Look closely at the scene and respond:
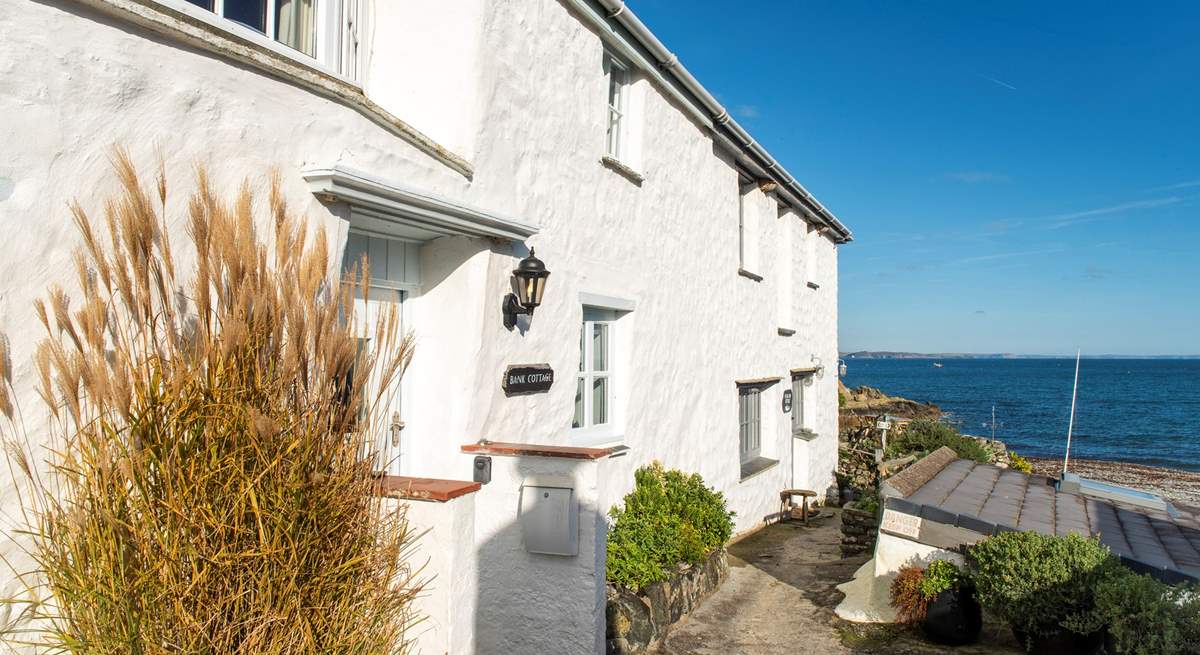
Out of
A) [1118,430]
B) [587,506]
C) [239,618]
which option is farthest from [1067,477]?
[1118,430]

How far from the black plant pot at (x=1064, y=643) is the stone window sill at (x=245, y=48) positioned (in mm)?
5465

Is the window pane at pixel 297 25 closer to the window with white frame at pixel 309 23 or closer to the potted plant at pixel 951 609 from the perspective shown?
the window with white frame at pixel 309 23

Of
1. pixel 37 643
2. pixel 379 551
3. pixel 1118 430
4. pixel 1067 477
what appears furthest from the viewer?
pixel 1118 430

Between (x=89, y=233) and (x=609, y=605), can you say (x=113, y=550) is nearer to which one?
(x=89, y=233)

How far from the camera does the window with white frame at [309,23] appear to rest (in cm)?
405

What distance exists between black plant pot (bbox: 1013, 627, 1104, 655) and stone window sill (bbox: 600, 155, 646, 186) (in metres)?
5.13

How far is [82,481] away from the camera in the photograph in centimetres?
268

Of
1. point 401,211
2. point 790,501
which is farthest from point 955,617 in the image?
point 790,501

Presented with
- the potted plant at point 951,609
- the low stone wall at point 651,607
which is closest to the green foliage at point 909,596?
the potted plant at point 951,609

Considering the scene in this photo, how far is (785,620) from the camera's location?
6848mm

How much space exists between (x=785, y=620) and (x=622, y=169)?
15.0 feet

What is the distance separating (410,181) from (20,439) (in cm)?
252

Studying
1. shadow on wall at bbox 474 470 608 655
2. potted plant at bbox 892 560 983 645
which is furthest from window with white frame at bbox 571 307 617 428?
potted plant at bbox 892 560 983 645

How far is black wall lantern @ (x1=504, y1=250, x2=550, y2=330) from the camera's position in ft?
18.1
